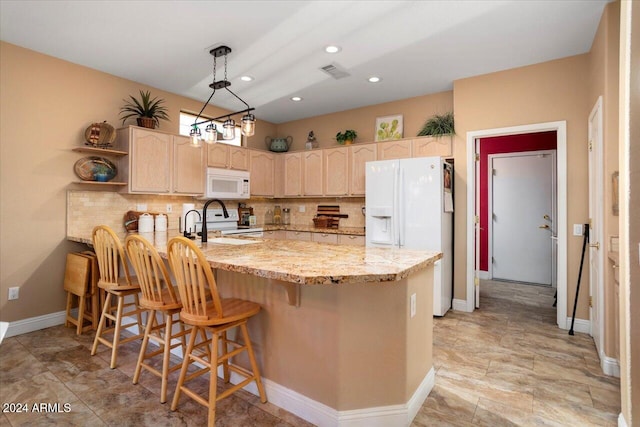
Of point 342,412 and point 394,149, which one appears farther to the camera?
point 394,149

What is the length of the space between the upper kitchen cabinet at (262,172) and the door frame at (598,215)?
13.1 feet

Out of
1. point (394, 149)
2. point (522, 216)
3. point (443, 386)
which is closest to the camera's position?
point (443, 386)

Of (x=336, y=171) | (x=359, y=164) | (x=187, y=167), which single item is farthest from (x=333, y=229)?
(x=187, y=167)

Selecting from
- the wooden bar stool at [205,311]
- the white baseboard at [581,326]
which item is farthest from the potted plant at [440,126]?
the wooden bar stool at [205,311]

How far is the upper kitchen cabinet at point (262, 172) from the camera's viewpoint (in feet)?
17.0

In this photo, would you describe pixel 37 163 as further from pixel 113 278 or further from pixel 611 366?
pixel 611 366

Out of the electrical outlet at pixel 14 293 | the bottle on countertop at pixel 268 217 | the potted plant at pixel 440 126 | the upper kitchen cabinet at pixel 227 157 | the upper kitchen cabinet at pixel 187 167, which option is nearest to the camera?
the electrical outlet at pixel 14 293

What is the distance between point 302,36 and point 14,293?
3559mm

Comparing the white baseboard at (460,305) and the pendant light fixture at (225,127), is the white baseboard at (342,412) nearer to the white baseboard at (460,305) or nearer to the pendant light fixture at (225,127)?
the pendant light fixture at (225,127)

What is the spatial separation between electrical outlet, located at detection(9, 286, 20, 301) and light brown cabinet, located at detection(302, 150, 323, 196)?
3.49 metres

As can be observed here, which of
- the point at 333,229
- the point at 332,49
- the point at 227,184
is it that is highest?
the point at 332,49

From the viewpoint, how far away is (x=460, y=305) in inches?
157

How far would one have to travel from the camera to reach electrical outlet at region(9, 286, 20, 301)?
3239 millimetres

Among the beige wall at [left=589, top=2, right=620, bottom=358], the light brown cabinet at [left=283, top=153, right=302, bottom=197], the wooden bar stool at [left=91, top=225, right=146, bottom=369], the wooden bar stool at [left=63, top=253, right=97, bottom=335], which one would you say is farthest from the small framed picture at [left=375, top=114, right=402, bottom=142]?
the wooden bar stool at [left=63, top=253, right=97, bottom=335]
